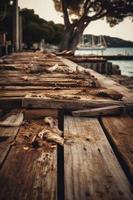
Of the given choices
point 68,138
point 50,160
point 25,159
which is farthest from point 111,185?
point 68,138

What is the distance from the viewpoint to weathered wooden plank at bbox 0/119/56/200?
1428mm

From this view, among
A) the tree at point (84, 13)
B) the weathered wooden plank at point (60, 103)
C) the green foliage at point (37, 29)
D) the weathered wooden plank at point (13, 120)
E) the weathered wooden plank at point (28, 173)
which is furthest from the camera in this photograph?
the green foliage at point (37, 29)

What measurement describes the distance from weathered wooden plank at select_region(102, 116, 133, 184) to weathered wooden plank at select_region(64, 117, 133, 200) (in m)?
0.05

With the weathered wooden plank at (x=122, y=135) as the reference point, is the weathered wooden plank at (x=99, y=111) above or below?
above

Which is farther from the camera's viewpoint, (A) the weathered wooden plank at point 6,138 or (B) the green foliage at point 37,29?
(B) the green foliage at point 37,29

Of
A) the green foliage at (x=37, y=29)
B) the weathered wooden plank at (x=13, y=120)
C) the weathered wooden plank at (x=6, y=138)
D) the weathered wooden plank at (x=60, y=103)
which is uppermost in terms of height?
the green foliage at (x=37, y=29)

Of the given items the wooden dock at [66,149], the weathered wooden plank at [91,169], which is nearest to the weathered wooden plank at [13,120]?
the wooden dock at [66,149]

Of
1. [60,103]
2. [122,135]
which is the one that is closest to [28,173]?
[122,135]

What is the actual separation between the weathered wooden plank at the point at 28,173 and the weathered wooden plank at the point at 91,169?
0.08 m

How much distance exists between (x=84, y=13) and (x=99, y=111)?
36.8 m

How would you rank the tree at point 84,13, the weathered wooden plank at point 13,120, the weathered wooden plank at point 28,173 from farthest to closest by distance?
the tree at point 84,13 → the weathered wooden plank at point 13,120 → the weathered wooden plank at point 28,173

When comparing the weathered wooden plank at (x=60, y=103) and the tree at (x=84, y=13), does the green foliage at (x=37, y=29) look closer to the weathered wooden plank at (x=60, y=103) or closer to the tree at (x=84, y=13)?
the tree at (x=84, y=13)

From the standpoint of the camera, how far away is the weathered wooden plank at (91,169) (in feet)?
4.75

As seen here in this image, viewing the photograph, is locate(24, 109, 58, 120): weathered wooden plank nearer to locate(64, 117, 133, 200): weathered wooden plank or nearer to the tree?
locate(64, 117, 133, 200): weathered wooden plank
